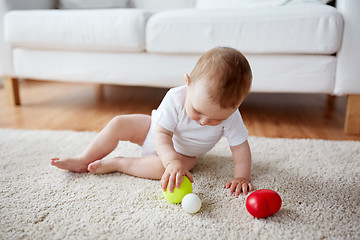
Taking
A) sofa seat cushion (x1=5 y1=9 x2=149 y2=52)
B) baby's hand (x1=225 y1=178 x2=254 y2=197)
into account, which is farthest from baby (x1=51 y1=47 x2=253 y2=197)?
sofa seat cushion (x1=5 y1=9 x2=149 y2=52)

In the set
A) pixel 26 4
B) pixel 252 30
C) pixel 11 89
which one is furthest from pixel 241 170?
pixel 26 4

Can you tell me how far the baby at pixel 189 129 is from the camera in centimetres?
61

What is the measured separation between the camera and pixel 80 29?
138 cm

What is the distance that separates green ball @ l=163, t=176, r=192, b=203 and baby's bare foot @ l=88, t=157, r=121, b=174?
20 centimetres

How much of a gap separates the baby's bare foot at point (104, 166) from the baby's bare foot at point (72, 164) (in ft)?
Result: 0.13

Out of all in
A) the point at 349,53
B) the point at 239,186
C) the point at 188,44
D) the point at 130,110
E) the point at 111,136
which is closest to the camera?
the point at 239,186

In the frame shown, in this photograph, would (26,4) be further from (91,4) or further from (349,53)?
(349,53)

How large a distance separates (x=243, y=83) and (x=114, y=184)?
41 cm

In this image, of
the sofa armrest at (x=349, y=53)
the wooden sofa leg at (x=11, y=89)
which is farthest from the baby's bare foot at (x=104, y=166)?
the wooden sofa leg at (x=11, y=89)

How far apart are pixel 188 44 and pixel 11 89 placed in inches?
39.5

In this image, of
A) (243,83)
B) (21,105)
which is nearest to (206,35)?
(243,83)

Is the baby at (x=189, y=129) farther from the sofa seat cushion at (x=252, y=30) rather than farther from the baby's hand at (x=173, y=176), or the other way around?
the sofa seat cushion at (x=252, y=30)

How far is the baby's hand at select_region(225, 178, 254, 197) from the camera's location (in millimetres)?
743

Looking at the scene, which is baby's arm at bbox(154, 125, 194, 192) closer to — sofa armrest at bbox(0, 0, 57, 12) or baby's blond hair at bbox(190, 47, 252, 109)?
baby's blond hair at bbox(190, 47, 252, 109)
